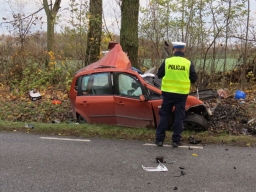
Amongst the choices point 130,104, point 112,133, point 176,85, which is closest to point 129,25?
point 130,104

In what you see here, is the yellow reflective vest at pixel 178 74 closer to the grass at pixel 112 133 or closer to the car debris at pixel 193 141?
the car debris at pixel 193 141

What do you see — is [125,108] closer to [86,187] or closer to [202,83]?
[86,187]

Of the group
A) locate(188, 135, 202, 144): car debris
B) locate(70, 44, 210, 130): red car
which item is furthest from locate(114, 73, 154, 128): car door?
locate(188, 135, 202, 144): car debris

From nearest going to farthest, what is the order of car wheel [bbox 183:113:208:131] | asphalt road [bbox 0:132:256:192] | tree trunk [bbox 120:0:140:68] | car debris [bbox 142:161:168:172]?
asphalt road [bbox 0:132:256:192] < car debris [bbox 142:161:168:172] < car wheel [bbox 183:113:208:131] < tree trunk [bbox 120:0:140:68]

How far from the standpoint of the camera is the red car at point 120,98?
6.92m

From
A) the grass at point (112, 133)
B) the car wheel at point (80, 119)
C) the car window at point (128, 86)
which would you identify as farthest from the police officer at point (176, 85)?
the car wheel at point (80, 119)

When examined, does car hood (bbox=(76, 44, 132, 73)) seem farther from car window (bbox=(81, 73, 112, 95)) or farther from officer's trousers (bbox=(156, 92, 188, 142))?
officer's trousers (bbox=(156, 92, 188, 142))

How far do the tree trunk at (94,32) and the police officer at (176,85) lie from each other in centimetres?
672

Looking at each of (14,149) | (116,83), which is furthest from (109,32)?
(14,149)

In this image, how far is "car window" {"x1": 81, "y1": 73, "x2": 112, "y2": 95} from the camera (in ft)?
24.1

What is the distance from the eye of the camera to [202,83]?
12.4 m

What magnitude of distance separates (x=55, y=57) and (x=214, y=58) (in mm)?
6866

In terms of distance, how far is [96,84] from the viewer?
7508mm

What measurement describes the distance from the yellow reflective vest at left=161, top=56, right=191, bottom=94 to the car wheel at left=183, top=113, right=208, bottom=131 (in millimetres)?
1018
